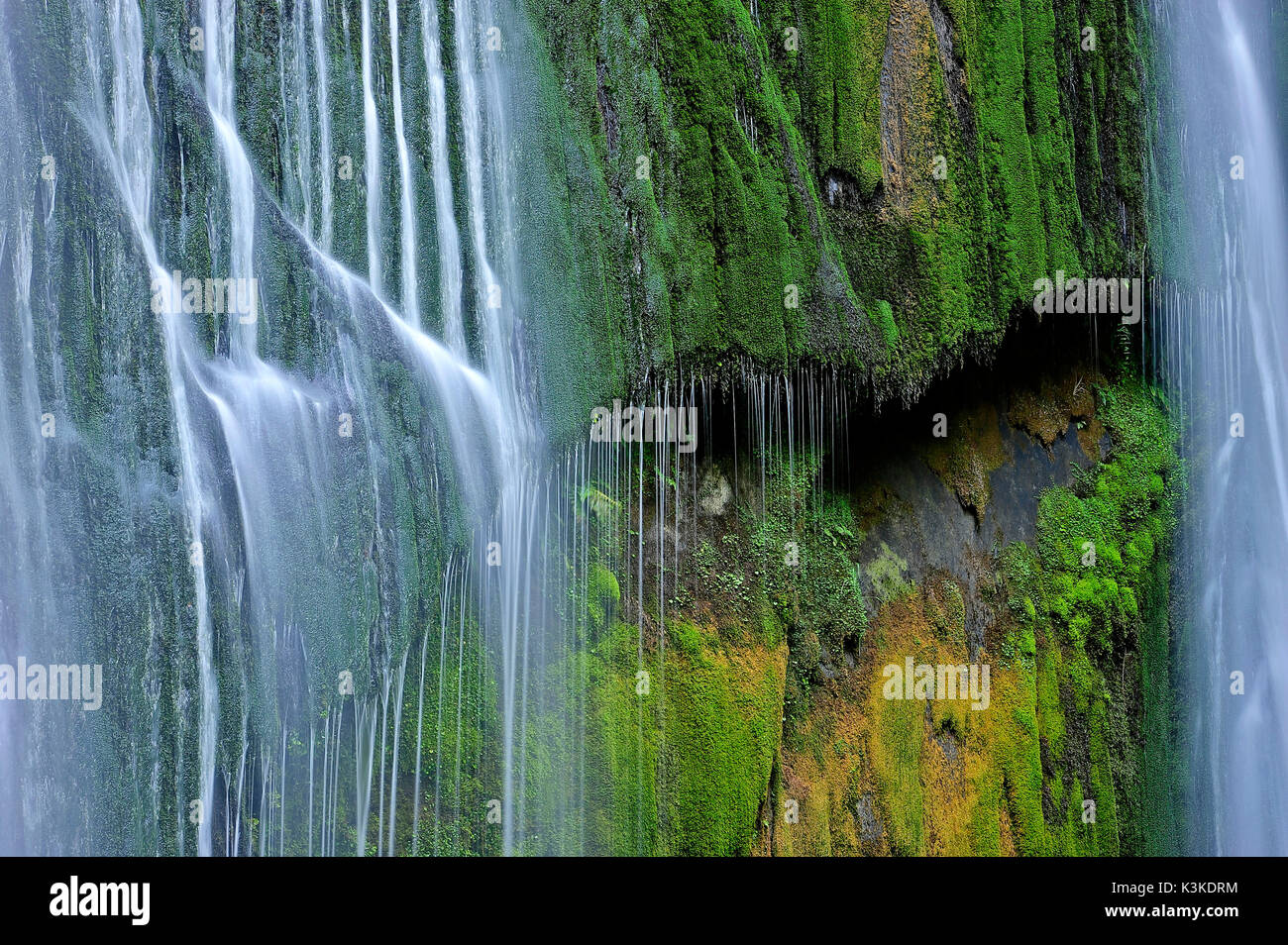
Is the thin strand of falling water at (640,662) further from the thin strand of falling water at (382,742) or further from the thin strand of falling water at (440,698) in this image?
the thin strand of falling water at (382,742)

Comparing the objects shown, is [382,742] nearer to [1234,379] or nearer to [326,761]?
[326,761]

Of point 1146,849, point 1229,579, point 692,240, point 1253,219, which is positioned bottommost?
point 1146,849

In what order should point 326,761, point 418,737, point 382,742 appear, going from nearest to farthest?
point 326,761
point 382,742
point 418,737

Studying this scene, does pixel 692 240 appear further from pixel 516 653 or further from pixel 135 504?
pixel 135 504

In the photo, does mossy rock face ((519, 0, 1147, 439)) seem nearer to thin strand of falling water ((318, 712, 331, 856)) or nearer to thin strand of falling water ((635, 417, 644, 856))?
thin strand of falling water ((635, 417, 644, 856))

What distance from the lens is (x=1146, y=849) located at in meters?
11.7

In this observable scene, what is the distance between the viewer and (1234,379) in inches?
495

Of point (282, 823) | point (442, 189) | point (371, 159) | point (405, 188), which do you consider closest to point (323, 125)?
point (371, 159)

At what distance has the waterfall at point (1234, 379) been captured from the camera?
12344mm

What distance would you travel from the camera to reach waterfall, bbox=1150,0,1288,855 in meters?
12.3

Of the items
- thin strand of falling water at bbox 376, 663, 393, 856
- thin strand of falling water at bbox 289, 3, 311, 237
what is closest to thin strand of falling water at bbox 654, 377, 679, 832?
thin strand of falling water at bbox 376, 663, 393, 856

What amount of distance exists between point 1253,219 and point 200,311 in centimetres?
1157

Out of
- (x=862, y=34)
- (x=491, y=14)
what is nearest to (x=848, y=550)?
(x=862, y=34)

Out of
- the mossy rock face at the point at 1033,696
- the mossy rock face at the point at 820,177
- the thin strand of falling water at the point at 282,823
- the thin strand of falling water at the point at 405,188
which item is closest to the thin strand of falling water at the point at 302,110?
the thin strand of falling water at the point at 405,188
